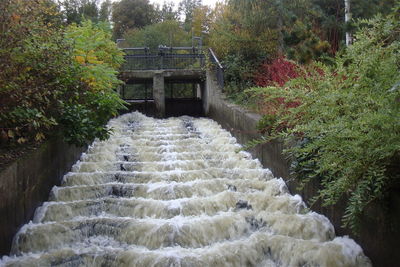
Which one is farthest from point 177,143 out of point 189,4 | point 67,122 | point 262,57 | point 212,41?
point 189,4

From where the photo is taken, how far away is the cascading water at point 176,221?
462 centimetres

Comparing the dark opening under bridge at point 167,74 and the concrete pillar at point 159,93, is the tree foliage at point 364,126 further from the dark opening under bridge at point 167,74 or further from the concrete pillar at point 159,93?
the concrete pillar at point 159,93

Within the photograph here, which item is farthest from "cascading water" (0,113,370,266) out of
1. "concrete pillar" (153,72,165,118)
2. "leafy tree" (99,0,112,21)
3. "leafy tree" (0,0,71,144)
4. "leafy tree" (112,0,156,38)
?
"leafy tree" (112,0,156,38)

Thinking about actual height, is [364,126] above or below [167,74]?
below

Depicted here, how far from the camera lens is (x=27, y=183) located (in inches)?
223

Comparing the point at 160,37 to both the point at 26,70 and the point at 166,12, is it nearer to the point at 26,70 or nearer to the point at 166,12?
the point at 166,12

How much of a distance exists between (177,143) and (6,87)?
5774 millimetres

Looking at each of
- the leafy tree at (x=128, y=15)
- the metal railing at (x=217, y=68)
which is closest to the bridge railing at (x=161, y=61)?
the metal railing at (x=217, y=68)

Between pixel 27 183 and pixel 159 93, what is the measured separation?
42.1 ft

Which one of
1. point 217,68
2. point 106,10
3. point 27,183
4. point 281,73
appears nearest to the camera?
point 27,183

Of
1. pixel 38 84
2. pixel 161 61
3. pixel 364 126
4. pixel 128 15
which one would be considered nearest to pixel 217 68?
pixel 161 61

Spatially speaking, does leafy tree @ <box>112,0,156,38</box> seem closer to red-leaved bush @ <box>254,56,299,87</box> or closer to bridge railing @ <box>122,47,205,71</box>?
bridge railing @ <box>122,47,205,71</box>

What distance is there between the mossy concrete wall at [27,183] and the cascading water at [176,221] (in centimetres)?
16

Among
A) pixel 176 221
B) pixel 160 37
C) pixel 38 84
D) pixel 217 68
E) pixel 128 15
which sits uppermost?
pixel 128 15
